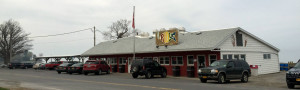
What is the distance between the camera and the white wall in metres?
26.7

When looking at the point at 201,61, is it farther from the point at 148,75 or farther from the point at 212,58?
the point at 148,75

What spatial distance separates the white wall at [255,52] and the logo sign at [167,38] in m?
5.48

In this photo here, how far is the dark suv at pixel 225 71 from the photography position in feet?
61.3

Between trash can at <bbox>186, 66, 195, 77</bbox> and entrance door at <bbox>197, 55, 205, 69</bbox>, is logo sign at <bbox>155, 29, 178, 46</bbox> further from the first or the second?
trash can at <bbox>186, 66, 195, 77</bbox>

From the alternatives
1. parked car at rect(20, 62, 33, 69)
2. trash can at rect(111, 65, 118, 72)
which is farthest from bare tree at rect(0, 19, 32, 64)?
trash can at rect(111, 65, 118, 72)

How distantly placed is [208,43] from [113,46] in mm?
18331

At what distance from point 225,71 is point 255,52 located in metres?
11.4

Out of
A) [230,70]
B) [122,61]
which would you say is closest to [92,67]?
[122,61]

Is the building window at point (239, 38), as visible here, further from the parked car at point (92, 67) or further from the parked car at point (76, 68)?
the parked car at point (76, 68)

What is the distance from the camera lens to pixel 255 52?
1139 inches

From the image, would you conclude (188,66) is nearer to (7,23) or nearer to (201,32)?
(201,32)

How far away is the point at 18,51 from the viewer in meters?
76.3

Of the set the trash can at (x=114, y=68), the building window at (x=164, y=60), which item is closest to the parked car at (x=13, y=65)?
the trash can at (x=114, y=68)

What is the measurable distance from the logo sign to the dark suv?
10.0m
